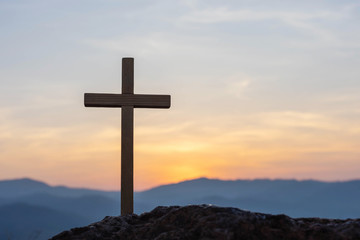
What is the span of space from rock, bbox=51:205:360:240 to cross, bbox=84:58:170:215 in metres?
3.38

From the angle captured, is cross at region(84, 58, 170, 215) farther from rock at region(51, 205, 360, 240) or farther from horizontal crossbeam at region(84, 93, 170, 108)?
rock at region(51, 205, 360, 240)

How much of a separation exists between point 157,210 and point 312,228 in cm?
149

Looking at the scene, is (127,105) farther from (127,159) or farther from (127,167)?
(127,167)

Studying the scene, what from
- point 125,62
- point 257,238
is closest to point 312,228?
point 257,238

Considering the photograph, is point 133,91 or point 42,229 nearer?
point 42,229

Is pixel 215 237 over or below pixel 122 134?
below

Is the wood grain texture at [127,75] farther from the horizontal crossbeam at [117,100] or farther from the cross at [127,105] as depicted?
the horizontal crossbeam at [117,100]

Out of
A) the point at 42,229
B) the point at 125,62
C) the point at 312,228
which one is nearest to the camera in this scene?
the point at 312,228

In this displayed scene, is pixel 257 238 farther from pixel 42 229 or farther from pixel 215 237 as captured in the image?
pixel 42 229

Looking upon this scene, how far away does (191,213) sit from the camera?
4.08 meters

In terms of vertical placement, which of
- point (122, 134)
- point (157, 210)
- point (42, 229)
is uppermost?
point (122, 134)

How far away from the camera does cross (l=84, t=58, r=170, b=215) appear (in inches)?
306

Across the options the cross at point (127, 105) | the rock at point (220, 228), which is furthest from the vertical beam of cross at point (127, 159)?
the rock at point (220, 228)

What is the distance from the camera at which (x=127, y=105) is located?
8.20m
